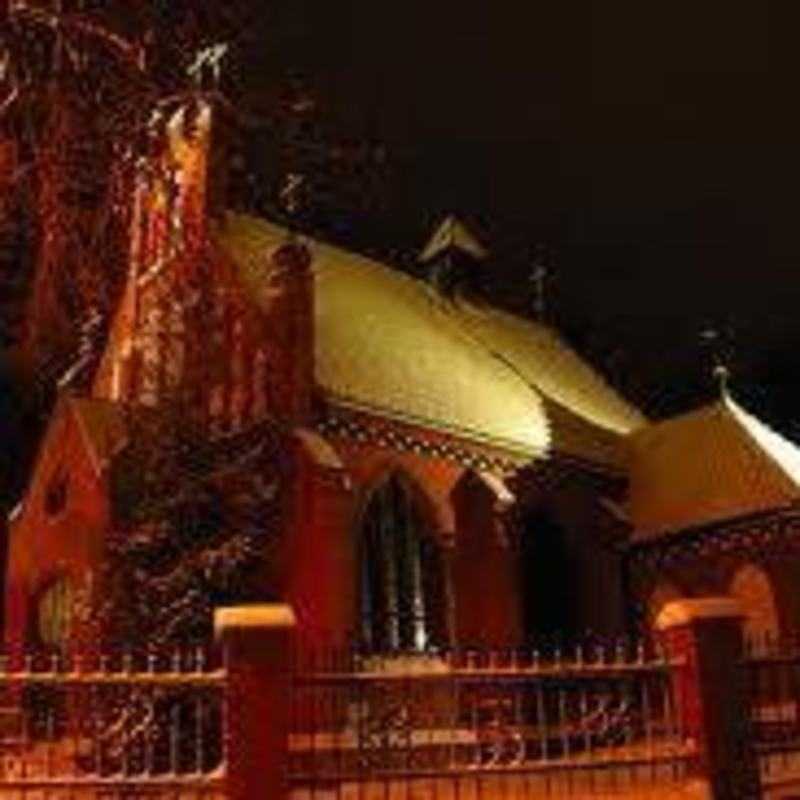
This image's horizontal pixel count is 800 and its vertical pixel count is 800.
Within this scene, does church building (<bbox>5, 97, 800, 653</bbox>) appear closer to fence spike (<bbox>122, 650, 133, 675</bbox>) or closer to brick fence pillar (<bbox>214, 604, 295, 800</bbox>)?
fence spike (<bbox>122, 650, 133, 675</bbox>)

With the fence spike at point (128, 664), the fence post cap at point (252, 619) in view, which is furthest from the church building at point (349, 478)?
the fence post cap at point (252, 619)

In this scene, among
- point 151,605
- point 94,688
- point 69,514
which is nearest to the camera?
→ point 94,688

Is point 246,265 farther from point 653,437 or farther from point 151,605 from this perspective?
point 653,437

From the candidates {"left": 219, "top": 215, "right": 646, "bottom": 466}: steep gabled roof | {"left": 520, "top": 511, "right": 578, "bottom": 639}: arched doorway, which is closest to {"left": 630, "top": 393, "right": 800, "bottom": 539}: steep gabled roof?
{"left": 219, "top": 215, "right": 646, "bottom": 466}: steep gabled roof

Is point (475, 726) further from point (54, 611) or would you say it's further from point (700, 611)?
point (54, 611)

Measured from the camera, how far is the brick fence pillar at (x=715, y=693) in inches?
448

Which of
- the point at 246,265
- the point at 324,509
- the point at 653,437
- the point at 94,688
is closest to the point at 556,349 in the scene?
the point at 653,437

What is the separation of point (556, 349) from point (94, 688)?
23560mm

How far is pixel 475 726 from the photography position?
13516 mm

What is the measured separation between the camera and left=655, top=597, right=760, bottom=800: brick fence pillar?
11.4 m

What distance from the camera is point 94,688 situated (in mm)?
10602

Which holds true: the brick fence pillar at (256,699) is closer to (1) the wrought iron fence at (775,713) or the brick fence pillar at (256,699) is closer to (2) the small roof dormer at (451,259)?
(1) the wrought iron fence at (775,713)

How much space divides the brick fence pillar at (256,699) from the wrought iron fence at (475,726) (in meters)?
0.31

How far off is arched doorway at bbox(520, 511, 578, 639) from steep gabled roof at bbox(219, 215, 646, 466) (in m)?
1.51
